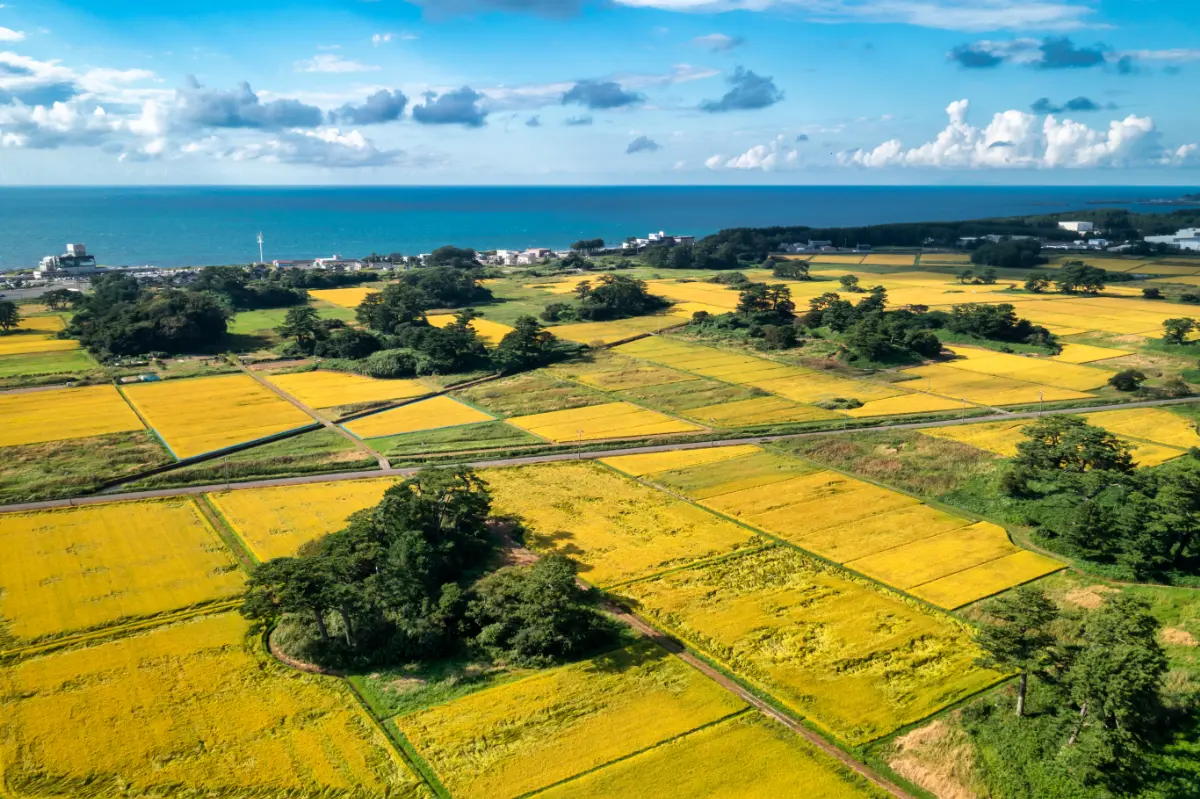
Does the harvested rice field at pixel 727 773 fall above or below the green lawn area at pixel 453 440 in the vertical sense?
below

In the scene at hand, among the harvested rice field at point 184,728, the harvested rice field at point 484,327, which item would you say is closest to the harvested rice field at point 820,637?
the harvested rice field at point 184,728

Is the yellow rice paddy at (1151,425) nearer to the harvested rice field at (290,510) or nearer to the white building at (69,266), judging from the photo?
the harvested rice field at (290,510)

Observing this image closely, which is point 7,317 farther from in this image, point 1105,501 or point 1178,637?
point 1178,637

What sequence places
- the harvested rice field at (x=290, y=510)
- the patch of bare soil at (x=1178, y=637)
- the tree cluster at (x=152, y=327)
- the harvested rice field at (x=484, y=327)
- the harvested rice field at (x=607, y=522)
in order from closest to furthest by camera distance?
the patch of bare soil at (x=1178, y=637) → the harvested rice field at (x=607, y=522) → the harvested rice field at (x=290, y=510) → the tree cluster at (x=152, y=327) → the harvested rice field at (x=484, y=327)

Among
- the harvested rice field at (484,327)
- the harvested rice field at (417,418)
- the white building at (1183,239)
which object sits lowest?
the harvested rice field at (417,418)

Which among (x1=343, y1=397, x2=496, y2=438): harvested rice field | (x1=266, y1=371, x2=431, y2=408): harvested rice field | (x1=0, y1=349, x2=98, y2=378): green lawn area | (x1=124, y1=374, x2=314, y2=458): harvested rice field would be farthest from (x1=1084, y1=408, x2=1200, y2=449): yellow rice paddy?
(x1=0, y1=349, x2=98, y2=378): green lawn area

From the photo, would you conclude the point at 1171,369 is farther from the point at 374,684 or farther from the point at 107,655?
the point at 107,655

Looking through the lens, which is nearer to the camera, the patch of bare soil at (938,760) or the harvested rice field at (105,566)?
the patch of bare soil at (938,760)

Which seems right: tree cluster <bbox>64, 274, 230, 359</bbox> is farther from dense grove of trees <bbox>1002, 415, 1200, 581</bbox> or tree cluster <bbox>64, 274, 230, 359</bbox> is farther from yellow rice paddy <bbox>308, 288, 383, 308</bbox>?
dense grove of trees <bbox>1002, 415, 1200, 581</bbox>
